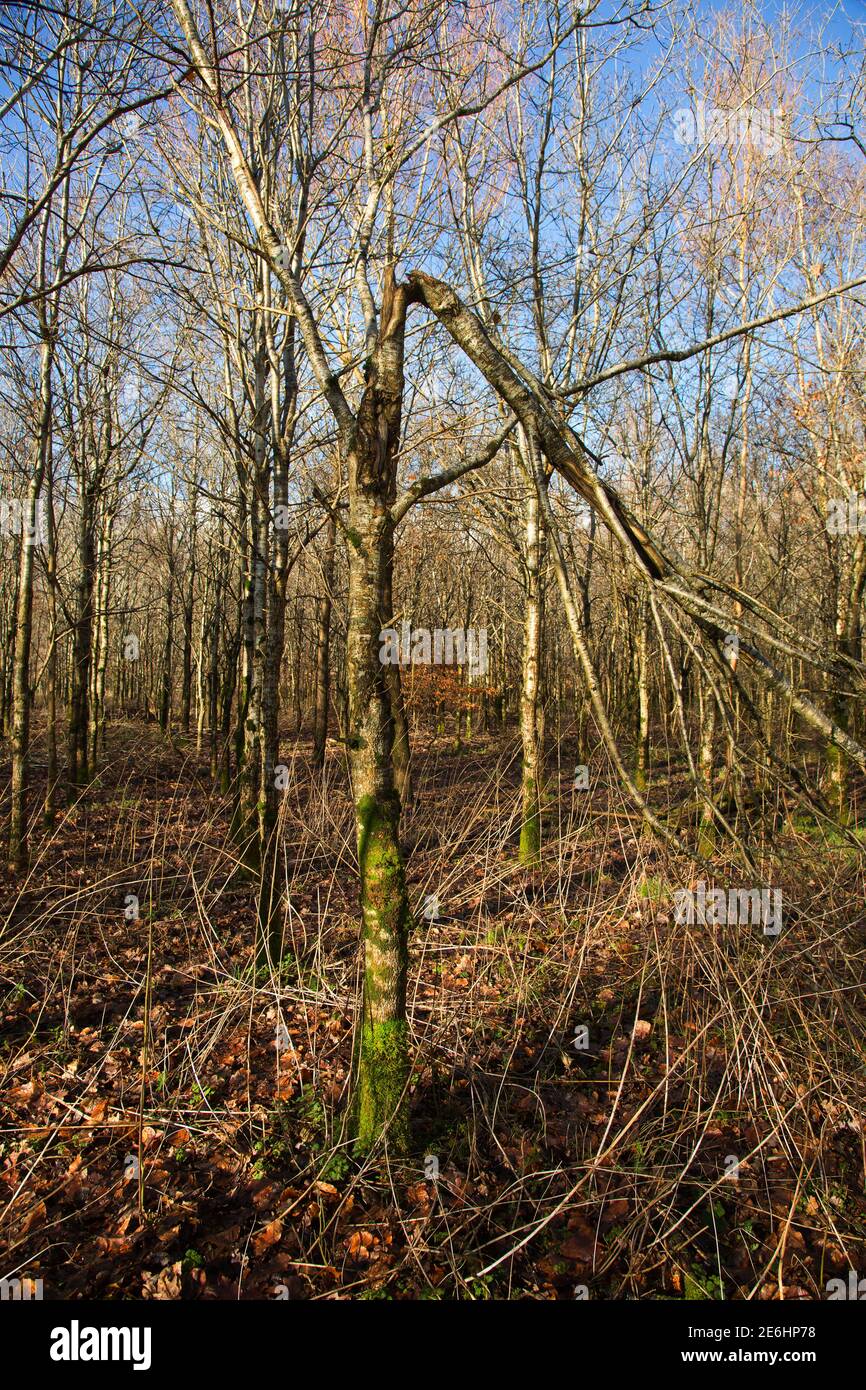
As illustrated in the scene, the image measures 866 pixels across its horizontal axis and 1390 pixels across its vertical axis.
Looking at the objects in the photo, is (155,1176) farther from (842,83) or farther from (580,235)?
(580,235)

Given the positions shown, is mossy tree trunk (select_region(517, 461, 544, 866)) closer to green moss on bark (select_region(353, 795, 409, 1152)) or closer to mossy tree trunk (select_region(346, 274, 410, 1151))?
green moss on bark (select_region(353, 795, 409, 1152))

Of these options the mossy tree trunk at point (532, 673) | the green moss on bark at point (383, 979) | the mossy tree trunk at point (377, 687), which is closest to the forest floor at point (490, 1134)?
the green moss on bark at point (383, 979)

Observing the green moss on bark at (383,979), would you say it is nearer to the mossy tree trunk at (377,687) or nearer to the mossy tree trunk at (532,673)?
the mossy tree trunk at (377,687)

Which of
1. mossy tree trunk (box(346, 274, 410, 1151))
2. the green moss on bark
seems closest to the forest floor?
the green moss on bark

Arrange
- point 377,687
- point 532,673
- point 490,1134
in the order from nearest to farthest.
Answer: point 377,687, point 490,1134, point 532,673

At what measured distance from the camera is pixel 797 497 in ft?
56.7

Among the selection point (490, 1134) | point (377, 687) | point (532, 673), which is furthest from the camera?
point (532, 673)

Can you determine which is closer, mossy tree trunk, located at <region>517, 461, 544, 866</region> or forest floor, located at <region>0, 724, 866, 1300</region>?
forest floor, located at <region>0, 724, 866, 1300</region>

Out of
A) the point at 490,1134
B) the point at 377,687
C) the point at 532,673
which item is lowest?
the point at 490,1134

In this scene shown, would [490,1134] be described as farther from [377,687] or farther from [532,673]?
[532,673]

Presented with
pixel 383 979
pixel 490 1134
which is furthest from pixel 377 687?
pixel 490 1134
